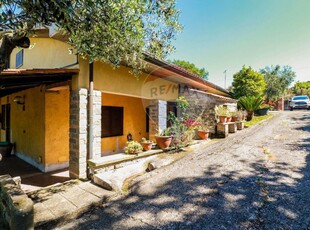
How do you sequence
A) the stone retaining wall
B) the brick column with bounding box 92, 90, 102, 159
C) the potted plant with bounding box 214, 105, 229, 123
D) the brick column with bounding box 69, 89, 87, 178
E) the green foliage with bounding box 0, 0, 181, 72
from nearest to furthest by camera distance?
the stone retaining wall
the green foliage with bounding box 0, 0, 181, 72
the brick column with bounding box 69, 89, 87, 178
the brick column with bounding box 92, 90, 102, 159
the potted plant with bounding box 214, 105, 229, 123

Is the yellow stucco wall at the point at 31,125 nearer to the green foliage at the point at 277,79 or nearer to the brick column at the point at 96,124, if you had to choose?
the brick column at the point at 96,124

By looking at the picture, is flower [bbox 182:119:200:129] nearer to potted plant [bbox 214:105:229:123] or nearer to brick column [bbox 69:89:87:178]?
potted plant [bbox 214:105:229:123]

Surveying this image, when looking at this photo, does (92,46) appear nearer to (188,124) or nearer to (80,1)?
(80,1)

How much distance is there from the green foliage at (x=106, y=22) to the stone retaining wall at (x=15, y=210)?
284 centimetres

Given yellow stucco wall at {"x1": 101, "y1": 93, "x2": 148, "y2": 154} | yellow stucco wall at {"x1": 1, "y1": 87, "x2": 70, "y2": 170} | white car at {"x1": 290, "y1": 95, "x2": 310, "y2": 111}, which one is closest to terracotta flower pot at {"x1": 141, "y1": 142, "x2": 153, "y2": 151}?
yellow stucco wall at {"x1": 101, "y1": 93, "x2": 148, "y2": 154}

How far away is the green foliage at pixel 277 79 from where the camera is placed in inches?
1080

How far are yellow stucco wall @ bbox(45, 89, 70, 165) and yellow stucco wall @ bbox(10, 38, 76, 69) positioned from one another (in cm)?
127

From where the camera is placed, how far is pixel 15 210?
259cm

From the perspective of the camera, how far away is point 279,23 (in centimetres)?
909

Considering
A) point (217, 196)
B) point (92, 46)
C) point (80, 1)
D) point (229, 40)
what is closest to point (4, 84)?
point (92, 46)

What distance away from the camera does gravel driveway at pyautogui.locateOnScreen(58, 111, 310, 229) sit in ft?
10.00

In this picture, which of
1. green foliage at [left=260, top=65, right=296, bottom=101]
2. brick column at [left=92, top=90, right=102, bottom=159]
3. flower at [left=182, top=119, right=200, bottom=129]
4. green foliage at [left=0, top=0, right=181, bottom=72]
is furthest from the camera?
green foliage at [left=260, top=65, right=296, bottom=101]

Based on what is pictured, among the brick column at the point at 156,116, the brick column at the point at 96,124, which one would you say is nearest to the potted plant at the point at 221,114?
Answer: the brick column at the point at 156,116

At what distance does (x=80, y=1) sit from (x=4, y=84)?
4.03 metres
